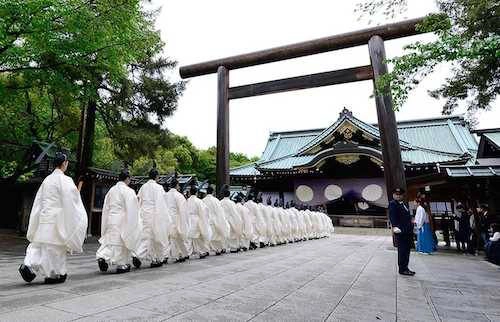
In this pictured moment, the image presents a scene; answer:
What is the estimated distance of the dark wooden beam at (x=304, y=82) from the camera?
37.5 feet

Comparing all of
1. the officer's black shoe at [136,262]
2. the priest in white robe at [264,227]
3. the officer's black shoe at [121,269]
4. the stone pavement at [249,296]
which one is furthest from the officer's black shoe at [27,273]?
the priest in white robe at [264,227]

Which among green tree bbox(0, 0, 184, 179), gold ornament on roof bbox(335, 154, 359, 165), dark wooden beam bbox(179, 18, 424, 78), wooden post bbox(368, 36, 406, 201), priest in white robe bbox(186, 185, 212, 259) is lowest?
priest in white robe bbox(186, 185, 212, 259)

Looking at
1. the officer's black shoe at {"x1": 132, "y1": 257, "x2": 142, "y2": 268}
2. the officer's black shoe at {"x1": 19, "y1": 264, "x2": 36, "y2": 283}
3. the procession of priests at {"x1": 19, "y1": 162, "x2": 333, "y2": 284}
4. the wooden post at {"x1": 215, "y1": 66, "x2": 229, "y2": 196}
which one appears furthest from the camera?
the wooden post at {"x1": 215, "y1": 66, "x2": 229, "y2": 196}

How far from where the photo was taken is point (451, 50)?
172 inches

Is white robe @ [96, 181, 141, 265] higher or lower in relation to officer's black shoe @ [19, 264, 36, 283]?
higher

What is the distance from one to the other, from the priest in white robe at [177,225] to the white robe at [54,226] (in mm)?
2508

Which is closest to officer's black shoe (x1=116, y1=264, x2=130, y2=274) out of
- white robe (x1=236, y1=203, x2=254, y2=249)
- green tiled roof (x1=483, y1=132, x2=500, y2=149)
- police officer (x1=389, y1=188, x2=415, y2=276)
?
police officer (x1=389, y1=188, x2=415, y2=276)

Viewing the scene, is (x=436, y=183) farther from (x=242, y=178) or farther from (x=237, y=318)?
(x=242, y=178)

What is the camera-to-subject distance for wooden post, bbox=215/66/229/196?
12352 mm

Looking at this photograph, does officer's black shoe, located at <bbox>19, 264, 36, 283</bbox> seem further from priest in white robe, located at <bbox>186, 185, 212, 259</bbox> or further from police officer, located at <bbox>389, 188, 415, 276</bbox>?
police officer, located at <bbox>389, 188, 415, 276</bbox>

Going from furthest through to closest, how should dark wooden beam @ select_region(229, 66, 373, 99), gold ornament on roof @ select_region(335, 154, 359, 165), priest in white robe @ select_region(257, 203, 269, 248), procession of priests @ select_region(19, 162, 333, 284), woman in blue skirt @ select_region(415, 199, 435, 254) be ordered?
gold ornament on roof @ select_region(335, 154, 359, 165) → dark wooden beam @ select_region(229, 66, 373, 99) → priest in white robe @ select_region(257, 203, 269, 248) → woman in blue skirt @ select_region(415, 199, 435, 254) → procession of priests @ select_region(19, 162, 333, 284)

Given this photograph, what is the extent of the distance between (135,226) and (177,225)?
62.4 inches

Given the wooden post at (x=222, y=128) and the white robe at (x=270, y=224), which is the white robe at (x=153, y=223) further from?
the white robe at (x=270, y=224)

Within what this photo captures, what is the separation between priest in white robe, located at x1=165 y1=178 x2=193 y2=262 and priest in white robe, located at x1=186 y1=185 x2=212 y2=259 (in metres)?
0.50
